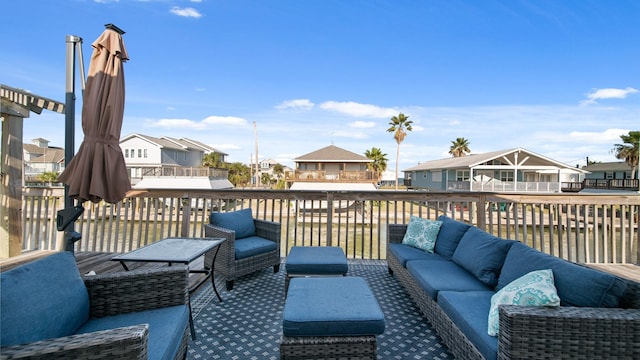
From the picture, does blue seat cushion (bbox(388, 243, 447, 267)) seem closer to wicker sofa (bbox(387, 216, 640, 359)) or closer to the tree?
wicker sofa (bbox(387, 216, 640, 359))

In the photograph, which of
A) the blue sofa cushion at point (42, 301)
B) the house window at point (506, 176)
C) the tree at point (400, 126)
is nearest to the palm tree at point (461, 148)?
the tree at point (400, 126)

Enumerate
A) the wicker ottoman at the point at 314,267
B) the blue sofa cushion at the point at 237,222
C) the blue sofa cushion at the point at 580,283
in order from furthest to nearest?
the blue sofa cushion at the point at 237,222 → the wicker ottoman at the point at 314,267 → the blue sofa cushion at the point at 580,283

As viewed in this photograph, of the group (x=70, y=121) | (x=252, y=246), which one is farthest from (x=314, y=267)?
(x=70, y=121)

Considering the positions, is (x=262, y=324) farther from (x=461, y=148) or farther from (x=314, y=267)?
(x=461, y=148)

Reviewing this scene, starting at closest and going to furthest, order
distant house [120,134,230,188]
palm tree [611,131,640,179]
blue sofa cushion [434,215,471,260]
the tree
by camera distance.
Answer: blue sofa cushion [434,215,471,260] < distant house [120,134,230,188] < palm tree [611,131,640,179] < the tree

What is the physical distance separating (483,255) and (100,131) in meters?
3.38

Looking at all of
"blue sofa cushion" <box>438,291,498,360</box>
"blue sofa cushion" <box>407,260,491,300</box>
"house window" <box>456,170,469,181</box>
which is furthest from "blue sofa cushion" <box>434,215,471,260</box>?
"house window" <box>456,170,469,181</box>

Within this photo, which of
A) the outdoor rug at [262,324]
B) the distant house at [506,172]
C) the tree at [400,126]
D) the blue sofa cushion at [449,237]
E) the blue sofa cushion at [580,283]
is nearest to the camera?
the blue sofa cushion at [580,283]

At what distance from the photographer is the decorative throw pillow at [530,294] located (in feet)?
5.14

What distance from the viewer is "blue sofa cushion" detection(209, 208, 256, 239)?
3807 millimetres

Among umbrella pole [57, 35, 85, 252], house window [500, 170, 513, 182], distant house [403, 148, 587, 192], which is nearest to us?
umbrella pole [57, 35, 85, 252]

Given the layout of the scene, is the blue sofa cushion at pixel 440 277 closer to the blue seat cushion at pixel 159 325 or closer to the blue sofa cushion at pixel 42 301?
the blue seat cushion at pixel 159 325

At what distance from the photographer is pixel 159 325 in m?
1.66

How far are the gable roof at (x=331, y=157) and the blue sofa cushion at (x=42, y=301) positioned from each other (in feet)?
66.5
